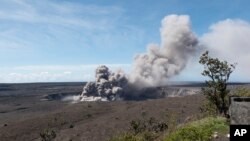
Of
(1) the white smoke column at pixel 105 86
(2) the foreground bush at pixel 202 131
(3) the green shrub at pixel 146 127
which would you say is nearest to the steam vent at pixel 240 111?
(2) the foreground bush at pixel 202 131

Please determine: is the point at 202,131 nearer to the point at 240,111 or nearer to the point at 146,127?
the point at 240,111

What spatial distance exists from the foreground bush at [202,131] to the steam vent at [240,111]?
919 centimetres

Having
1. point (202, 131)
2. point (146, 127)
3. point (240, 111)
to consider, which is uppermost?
point (240, 111)

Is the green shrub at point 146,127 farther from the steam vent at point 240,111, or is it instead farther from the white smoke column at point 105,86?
the white smoke column at point 105,86

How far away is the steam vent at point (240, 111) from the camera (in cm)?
1234

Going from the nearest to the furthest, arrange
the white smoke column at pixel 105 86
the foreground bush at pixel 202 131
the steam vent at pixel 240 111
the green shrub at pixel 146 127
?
the steam vent at pixel 240 111, the foreground bush at pixel 202 131, the green shrub at pixel 146 127, the white smoke column at pixel 105 86

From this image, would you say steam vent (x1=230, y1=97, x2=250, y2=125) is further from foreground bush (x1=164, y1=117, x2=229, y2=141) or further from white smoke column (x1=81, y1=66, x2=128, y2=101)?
white smoke column (x1=81, y1=66, x2=128, y2=101)

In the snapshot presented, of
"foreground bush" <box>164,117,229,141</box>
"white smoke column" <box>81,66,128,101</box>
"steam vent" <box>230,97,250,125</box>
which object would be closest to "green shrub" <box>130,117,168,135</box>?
"foreground bush" <box>164,117,229,141</box>

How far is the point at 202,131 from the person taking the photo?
22.5m

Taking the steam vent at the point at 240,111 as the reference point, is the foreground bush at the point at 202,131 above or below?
below

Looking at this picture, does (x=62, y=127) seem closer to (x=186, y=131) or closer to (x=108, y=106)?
(x=108, y=106)

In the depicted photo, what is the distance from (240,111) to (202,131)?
10296 millimetres

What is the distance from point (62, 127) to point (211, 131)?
72899mm

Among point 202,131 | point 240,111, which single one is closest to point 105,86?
point 202,131
